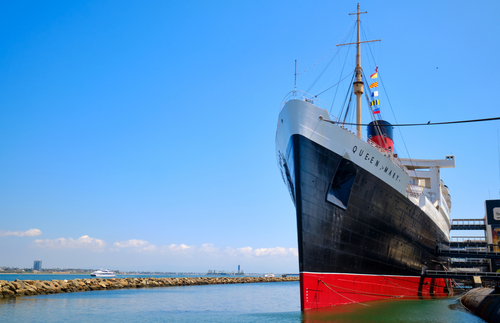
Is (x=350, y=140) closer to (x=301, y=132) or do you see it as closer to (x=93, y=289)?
(x=301, y=132)

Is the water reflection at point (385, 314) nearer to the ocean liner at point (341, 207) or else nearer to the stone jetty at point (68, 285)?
the ocean liner at point (341, 207)

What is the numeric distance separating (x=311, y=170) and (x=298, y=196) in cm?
122

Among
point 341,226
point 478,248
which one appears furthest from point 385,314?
point 478,248

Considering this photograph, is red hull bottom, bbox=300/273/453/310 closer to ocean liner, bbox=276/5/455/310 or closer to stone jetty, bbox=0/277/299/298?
ocean liner, bbox=276/5/455/310

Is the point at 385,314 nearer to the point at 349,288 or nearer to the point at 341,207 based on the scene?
the point at 349,288

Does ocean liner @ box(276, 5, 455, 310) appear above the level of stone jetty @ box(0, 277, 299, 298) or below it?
above

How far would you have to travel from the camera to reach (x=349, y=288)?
1514 centimetres

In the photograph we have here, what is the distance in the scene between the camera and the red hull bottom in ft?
45.2

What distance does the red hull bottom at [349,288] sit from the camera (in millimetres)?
13773

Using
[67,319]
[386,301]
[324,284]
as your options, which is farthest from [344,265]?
[67,319]

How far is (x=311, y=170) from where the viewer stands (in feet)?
47.9

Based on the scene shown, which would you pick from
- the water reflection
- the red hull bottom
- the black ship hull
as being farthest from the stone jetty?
the water reflection

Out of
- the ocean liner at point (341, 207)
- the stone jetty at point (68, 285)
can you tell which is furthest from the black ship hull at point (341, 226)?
the stone jetty at point (68, 285)

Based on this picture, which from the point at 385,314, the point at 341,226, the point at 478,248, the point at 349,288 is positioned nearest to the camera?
the point at 385,314
